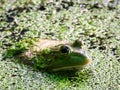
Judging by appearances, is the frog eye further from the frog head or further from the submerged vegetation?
the submerged vegetation

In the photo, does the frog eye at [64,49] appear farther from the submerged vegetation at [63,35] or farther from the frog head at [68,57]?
the submerged vegetation at [63,35]

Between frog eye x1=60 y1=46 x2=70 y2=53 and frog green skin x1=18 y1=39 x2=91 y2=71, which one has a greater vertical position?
frog eye x1=60 y1=46 x2=70 y2=53

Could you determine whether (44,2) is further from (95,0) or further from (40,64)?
(40,64)

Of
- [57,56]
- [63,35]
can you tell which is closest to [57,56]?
[57,56]

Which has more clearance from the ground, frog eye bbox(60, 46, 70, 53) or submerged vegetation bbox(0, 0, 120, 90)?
frog eye bbox(60, 46, 70, 53)

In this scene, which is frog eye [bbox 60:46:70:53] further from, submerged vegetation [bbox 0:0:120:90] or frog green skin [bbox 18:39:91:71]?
submerged vegetation [bbox 0:0:120:90]

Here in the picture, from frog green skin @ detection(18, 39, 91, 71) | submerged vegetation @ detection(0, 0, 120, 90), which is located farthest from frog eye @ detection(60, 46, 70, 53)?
submerged vegetation @ detection(0, 0, 120, 90)

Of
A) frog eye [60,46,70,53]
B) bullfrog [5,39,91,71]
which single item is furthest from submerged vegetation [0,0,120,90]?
frog eye [60,46,70,53]

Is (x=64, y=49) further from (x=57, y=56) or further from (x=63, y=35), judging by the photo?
(x=63, y=35)
